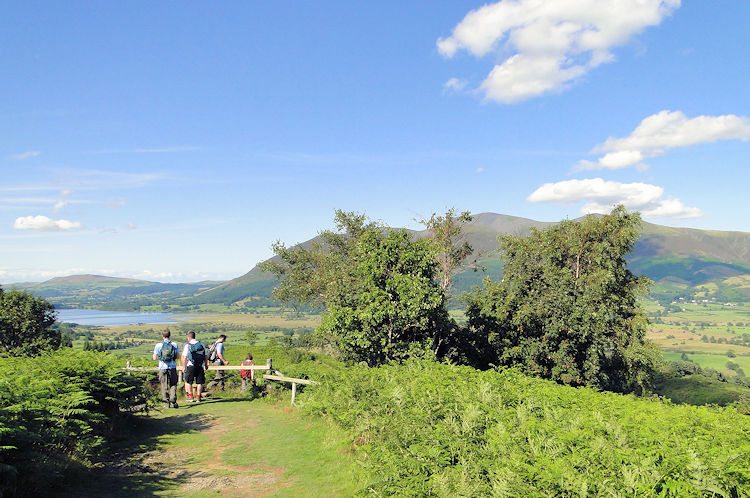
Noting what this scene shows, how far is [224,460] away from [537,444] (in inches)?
264

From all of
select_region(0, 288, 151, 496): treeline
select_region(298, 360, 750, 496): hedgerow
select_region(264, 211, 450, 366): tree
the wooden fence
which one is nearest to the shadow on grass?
select_region(0, 288, 151, 496): treeline

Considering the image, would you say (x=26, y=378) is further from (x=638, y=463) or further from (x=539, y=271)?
(x=539, y=271)

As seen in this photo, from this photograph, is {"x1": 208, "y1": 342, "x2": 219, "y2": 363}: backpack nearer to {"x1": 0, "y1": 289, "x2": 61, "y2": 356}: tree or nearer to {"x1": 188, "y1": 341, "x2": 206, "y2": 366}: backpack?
{"x1": 188, "y1": 341, "x2": 206, "y2": 366}: backpack

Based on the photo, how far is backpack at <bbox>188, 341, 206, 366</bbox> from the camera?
15.0 m

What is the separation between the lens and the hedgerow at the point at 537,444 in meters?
4.84

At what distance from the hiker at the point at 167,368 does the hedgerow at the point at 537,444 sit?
24.5 feet

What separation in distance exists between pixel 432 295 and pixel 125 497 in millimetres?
12228

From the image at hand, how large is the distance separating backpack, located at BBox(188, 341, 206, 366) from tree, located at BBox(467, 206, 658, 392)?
611 inches

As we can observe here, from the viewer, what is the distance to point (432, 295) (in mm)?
17328

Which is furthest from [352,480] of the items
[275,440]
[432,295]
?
[432,295]

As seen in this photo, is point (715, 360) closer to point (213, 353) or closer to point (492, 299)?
point (492, 299)

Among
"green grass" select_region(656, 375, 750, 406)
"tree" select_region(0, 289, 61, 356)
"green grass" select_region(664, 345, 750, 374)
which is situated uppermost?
Answer: "tree" select_region(0, 289, 61, 356)

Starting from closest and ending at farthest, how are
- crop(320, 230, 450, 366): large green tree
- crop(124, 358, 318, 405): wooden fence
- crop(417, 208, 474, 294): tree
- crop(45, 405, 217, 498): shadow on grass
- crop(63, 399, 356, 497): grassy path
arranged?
crop(45, 405, 217, 498): shadow on grass → crop(63, 399, 356, 497): grassy path → crop(124, 358, 318, 405): wooden fence → crop(320, 230, 450, 366): large green tree → crop(417, 208, 474, 294): tree

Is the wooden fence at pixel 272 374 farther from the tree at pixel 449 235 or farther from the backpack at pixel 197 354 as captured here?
the tree at pixel 449 235
